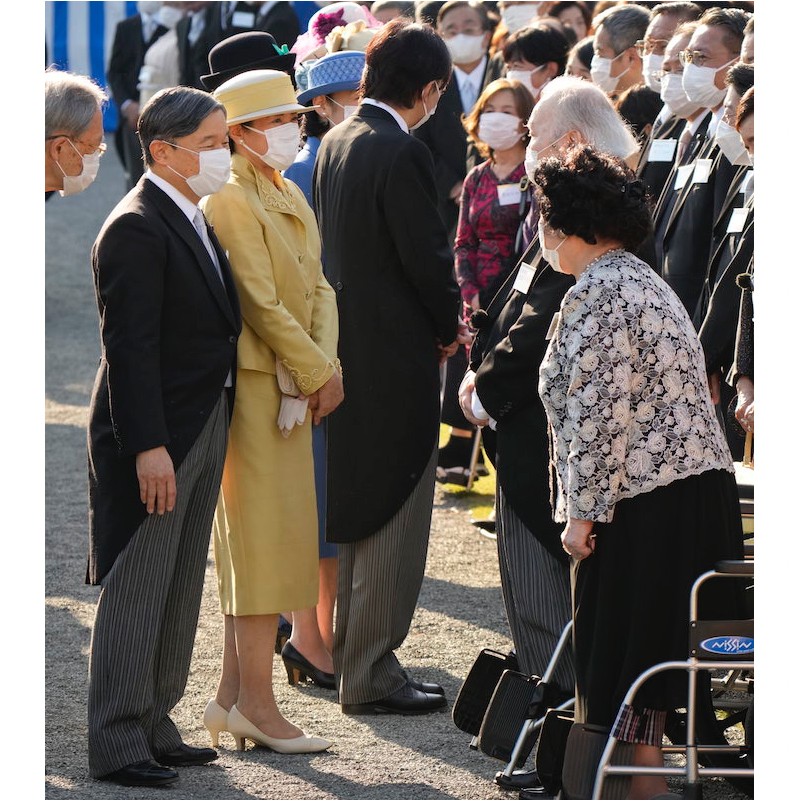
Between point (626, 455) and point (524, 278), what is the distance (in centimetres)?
100

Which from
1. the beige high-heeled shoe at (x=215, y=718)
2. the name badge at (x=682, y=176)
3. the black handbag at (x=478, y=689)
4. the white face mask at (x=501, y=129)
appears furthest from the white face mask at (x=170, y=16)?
the black handbag at (x=478, y=689)

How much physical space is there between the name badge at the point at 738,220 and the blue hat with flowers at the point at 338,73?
1.52 meters

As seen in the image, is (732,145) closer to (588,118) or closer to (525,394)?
(588,118)

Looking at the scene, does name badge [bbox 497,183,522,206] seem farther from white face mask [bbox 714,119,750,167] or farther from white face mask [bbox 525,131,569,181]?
white face mask [bbox 525,131,569,181]

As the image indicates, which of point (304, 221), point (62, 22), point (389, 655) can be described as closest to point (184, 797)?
point (389, 655)

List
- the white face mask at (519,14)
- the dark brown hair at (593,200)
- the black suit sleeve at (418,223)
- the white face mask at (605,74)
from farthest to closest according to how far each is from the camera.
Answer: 1. the white face mask at (519,14)
2. the white face mask at (605,74)
3. the black suit sleeve at (418,223)
4. the dark brown hair at (593,200)

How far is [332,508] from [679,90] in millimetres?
2587

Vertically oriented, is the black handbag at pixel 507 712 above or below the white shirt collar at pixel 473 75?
below

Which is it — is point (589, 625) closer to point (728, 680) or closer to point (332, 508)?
point (728, 680)

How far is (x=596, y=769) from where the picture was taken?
11.4 feet

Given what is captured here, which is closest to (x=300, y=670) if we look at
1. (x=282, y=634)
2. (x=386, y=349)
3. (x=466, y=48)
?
(x=282, y=634)

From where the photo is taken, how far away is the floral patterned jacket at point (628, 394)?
3379mm

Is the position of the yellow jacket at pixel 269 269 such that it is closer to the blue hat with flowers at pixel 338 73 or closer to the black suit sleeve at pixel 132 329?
the black suit sleeve at pixel 132 329

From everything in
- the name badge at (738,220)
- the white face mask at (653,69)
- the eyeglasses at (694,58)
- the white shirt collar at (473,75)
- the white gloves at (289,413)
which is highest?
the white shirt collar at (473,75)
